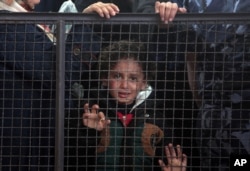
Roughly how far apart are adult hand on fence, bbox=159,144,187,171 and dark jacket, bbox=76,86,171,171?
0.04 m

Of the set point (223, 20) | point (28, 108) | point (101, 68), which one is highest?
point (223, 20)

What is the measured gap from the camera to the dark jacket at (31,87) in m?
3.73

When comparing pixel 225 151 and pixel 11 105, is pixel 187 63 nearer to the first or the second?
pixel 225 151

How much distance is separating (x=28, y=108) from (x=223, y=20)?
1.27 meters

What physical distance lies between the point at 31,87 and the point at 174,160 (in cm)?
96

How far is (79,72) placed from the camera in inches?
147

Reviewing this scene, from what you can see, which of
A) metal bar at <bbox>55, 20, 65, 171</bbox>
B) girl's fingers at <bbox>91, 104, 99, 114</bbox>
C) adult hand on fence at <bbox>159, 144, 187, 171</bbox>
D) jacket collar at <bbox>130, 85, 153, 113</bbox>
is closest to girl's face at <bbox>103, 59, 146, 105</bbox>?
jacket collar at <bbox>130, 85, 153, 113</bbox>

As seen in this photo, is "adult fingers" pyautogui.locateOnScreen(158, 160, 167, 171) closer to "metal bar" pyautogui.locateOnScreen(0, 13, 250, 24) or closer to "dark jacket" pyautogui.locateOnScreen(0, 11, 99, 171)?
"dark jacket" pyautogui.locateOnScreen(0, 11, 99, 171)

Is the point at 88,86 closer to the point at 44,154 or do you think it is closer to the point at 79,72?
the point at 79,72

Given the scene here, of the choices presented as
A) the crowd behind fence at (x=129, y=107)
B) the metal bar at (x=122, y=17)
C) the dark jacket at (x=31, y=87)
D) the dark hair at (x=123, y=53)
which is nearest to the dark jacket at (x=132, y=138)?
the crowd behind fence at (x=129, y=107)

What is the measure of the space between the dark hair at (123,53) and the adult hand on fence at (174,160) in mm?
440

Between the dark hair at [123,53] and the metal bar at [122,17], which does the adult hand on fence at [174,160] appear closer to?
the dark hair at [123,53]

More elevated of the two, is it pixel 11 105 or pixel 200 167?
pixel 11 105

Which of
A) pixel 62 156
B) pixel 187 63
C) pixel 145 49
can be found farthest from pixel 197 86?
pixel 62 156
